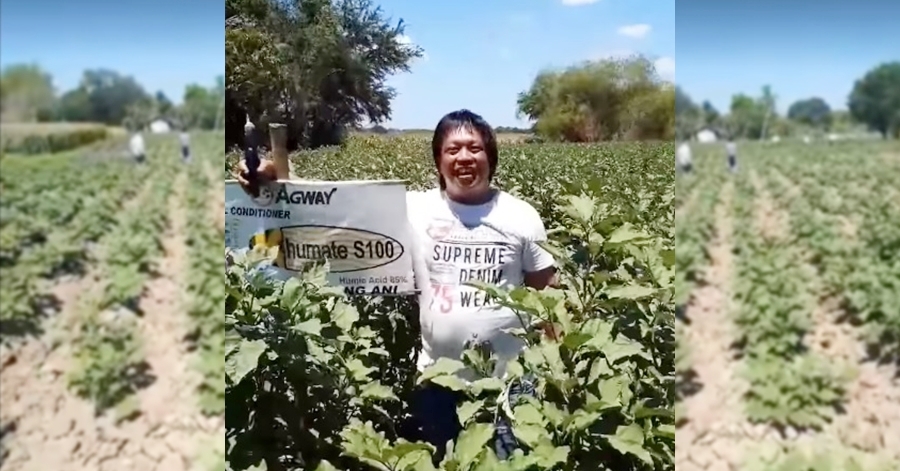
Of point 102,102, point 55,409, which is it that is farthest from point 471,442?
point 102,102

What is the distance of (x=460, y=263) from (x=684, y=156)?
0.73 meters

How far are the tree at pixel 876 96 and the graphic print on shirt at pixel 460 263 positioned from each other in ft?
2.55

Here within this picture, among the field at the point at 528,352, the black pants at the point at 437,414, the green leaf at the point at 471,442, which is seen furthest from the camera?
the black pants at the point at 437,414

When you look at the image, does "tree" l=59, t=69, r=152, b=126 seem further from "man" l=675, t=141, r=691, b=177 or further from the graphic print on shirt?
the graphic print on shirt

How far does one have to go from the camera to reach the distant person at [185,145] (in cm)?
102

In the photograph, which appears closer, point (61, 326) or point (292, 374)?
point (61, 326)

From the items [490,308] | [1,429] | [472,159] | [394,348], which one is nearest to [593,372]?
[490,308]

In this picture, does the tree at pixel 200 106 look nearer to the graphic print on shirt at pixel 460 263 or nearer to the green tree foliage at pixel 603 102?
the green tree foliage at pixel 603 102

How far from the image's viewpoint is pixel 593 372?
1578mm

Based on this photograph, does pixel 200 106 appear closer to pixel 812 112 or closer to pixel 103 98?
pixel 103 98

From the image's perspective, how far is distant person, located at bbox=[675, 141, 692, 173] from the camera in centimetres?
105

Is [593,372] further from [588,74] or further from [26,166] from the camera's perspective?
[26,166]

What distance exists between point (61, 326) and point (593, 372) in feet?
2.70

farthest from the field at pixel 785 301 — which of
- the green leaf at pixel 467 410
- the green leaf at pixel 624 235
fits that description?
A: the green leaf at pixel 624 235
